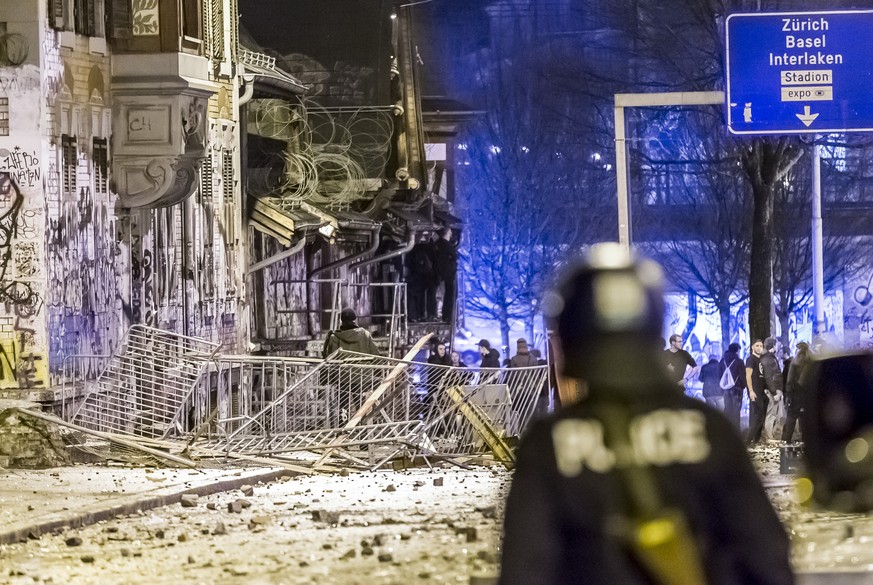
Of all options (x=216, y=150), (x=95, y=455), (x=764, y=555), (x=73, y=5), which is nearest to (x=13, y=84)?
(x=73, y=5)

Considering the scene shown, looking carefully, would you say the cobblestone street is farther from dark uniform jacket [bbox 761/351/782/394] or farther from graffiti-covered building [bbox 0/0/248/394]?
dark uniform jacket [bbox 761/351/782/394]

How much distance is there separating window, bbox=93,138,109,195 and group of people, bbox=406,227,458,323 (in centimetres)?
2265

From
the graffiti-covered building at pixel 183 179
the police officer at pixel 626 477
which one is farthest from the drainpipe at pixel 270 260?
the police officer at pixel 626 477

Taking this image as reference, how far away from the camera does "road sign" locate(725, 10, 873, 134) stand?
18.2 metres

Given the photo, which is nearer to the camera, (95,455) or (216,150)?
(95,455)

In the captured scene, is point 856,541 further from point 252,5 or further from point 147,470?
point 252,5

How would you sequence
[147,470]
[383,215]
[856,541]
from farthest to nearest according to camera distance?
[383,215] → [147,470] → [856,541]

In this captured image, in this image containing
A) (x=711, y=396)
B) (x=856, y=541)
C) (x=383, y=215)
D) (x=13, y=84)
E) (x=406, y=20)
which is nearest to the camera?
(x=856, y=541)

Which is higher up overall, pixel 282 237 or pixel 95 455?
pixel 282 237

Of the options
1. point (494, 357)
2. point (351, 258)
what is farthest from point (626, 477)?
point (351, 258)

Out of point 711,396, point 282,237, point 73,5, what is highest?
point 73,5

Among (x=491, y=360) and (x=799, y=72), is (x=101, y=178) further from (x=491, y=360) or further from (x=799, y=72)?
(x=491, y=360)

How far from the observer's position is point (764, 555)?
130 inches

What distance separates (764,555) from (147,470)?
491 inches
